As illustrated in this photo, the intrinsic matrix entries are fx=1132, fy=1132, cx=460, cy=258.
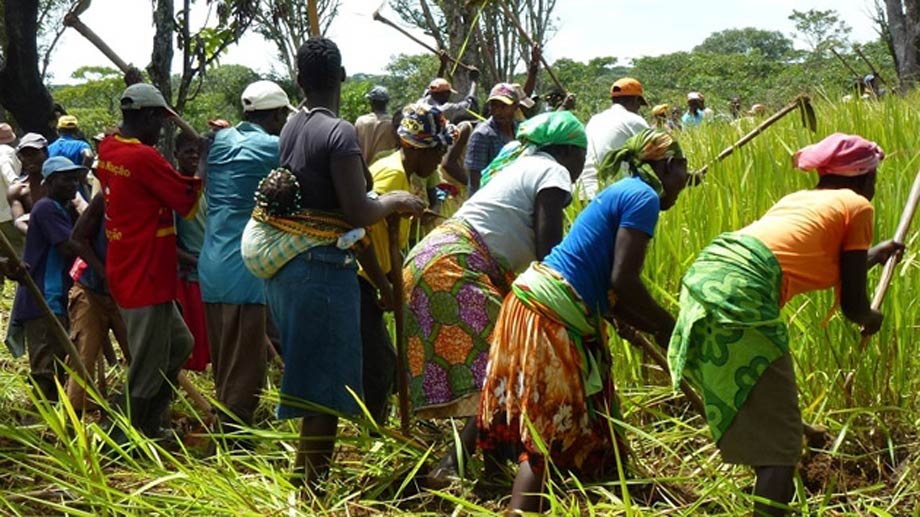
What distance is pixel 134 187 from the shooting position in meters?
4.66

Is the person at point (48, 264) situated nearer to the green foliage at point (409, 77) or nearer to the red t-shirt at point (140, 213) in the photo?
the red t-shirt at point (140, 213)

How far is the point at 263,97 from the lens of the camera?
4.81m

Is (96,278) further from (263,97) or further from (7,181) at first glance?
(7,181)

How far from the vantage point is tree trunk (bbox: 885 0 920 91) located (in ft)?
40.5

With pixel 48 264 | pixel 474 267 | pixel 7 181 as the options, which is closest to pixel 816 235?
pixel 474 267

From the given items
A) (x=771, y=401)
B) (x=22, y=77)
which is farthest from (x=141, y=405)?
(x=22, y=77)

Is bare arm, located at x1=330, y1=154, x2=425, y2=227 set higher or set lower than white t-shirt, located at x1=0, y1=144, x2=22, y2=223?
higher

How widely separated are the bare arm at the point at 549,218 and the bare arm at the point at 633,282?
537 mm

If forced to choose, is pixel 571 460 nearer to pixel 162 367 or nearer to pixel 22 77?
pixel 162 367

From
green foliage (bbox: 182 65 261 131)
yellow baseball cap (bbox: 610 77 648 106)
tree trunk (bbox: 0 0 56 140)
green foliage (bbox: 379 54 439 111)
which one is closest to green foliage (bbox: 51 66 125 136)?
green foliage (bbox: 182 65 261 131)

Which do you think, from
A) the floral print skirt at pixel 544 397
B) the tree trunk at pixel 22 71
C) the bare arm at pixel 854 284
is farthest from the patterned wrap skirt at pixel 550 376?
the tree trunk at pixel 22 71

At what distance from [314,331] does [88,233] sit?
6.32 ft

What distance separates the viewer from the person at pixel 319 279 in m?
3.71

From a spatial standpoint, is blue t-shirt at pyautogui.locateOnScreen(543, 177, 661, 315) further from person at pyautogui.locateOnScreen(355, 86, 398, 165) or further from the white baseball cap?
person at pyautogui.locateOnScreen(355, 86, 398, 165)
